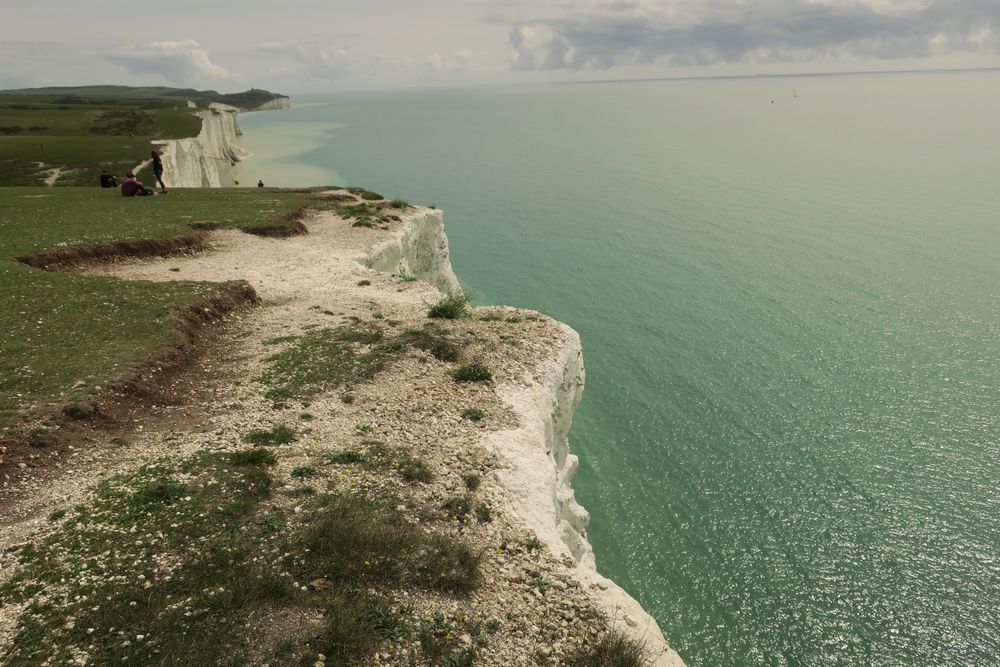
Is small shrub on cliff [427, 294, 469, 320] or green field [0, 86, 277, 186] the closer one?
small shrub on cliff [427, 294, 469, 320]

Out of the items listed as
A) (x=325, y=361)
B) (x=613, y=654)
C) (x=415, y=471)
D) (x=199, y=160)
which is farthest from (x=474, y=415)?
(x=199, y=160)

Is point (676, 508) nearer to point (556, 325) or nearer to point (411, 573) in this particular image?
point (556, 325)

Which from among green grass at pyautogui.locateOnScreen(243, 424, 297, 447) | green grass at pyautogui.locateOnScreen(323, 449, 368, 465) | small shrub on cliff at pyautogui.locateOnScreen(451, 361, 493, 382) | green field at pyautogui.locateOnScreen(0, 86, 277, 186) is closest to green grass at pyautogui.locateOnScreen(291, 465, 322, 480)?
green grass at pyautogui.locateOnScreen(323, 449, 368, 465)

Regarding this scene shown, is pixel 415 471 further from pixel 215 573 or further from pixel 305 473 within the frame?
pixel 215 573

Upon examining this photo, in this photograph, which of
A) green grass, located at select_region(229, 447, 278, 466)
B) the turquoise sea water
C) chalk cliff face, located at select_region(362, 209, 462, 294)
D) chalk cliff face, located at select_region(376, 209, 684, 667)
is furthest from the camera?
A: chalk cliff face, located at select_region(362, 209, 462, 294)

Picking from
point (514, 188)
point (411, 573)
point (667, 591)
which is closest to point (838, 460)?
point (667, 591)

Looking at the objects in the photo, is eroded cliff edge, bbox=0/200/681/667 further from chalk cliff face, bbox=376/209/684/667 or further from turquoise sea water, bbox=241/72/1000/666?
turquoise sea water, bbox=241/72/1000/666
